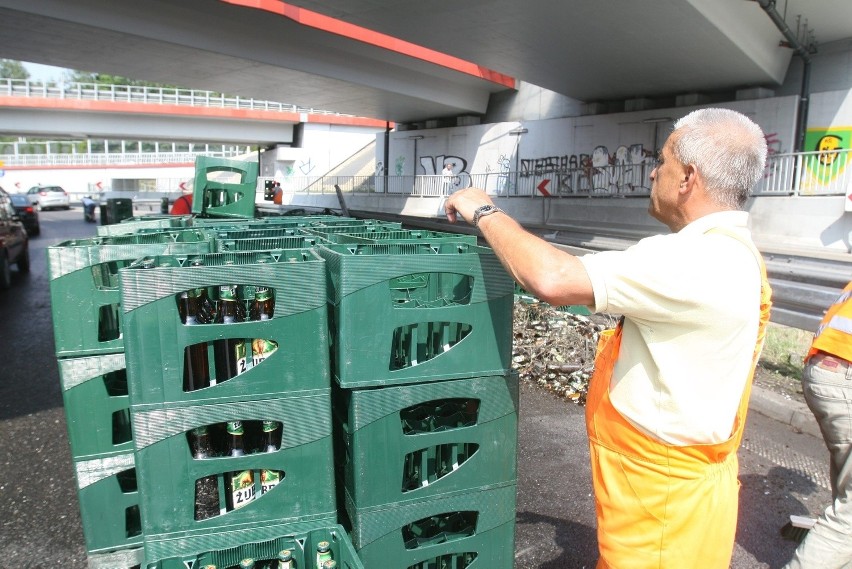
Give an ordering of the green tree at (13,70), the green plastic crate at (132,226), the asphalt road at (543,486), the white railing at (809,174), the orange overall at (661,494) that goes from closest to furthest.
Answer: the orange overall at (661,494) < the asphalt road at (543,486) < the green plastic crate at (132,226) < the white railing at (809,174) < the green tree at (13,70)

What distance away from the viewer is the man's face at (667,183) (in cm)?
206

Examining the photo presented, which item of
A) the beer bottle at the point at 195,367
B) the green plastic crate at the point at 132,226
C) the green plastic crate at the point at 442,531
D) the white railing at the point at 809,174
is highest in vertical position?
the white railing at the point at 809,174

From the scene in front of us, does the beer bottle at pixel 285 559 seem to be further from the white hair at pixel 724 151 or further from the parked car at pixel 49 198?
the parked car at pixel 49 198

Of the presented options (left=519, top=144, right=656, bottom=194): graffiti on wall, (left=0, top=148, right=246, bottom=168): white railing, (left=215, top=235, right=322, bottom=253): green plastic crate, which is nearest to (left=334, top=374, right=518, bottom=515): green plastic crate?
(left=215, top=235, right=322, bottom=253): green plastic crate

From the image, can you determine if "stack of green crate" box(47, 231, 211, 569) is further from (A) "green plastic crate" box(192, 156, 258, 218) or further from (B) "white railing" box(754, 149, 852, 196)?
(B) "white railing" box(754, 149, 852, 196)

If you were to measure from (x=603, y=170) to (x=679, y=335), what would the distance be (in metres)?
22.6

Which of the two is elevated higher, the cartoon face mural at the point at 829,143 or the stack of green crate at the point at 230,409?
the cartoon face mural at the point at 829,143

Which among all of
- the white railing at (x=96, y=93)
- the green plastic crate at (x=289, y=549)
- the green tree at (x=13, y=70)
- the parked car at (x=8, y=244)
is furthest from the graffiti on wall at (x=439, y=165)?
the green tree at (x=13, y=70)

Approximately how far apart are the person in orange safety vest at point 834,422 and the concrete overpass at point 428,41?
11.7 m

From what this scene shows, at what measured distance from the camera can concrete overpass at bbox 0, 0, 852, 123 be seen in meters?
14.8

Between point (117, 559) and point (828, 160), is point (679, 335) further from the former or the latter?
→ point (828, 160)

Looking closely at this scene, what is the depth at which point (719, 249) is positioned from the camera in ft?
6.25

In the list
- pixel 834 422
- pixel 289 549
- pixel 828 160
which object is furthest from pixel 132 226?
pixel 828 160

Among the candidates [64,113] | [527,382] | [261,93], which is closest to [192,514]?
[527,382]
